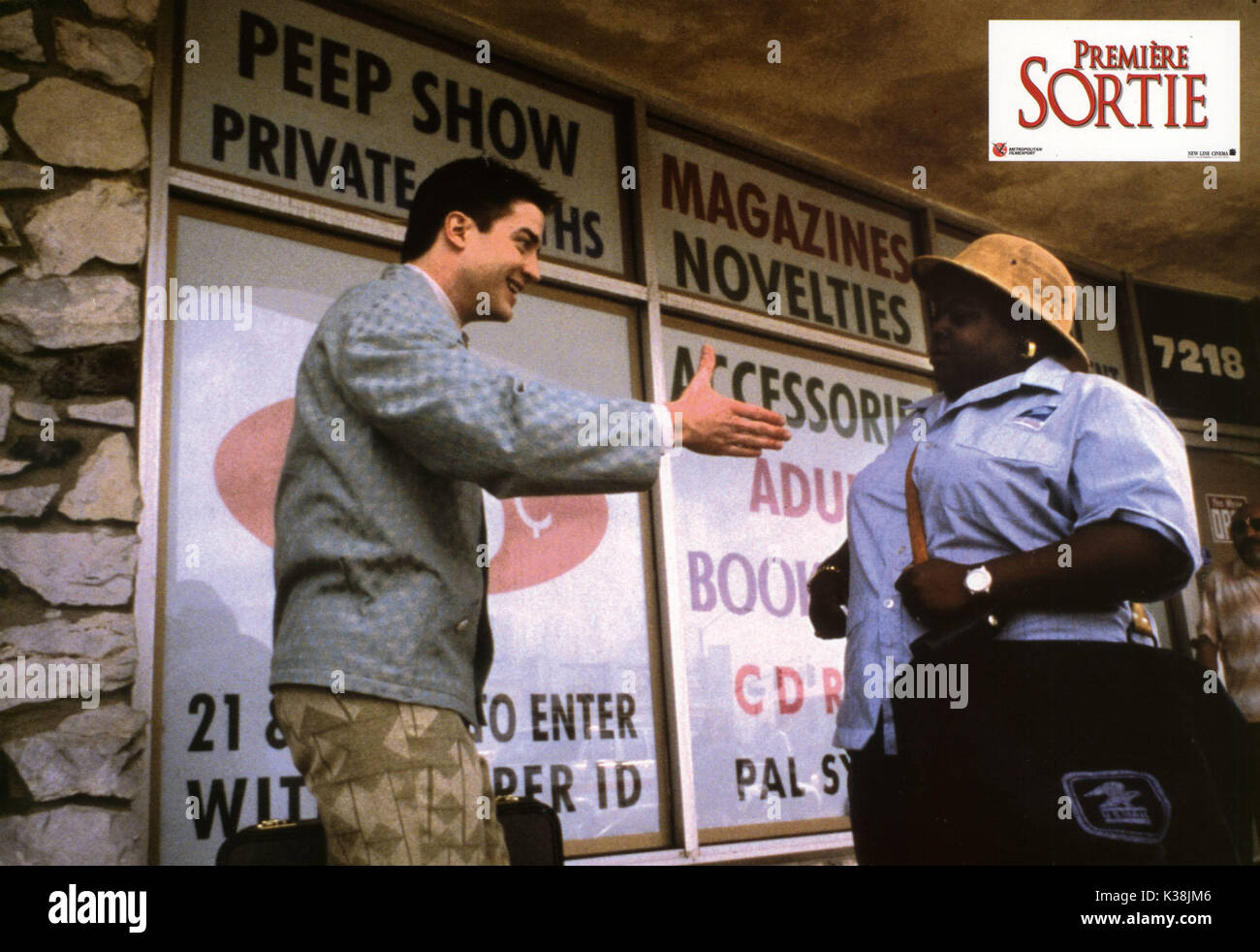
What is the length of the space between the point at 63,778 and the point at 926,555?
6.48 feet

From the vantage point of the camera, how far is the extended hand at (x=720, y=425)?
1962 millimetres

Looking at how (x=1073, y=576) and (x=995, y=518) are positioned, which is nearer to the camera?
(x=1073, y=576)

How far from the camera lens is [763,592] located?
15.0 ft

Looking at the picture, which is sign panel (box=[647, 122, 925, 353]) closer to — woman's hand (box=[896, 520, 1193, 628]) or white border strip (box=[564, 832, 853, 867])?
white border strip (box=[564, 832, 853, 867])

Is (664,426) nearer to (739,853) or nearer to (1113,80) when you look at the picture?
(739,853)

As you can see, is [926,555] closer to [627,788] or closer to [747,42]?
[627,788]

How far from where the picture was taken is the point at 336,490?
1.86 meters

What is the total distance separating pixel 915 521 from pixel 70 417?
2070mm

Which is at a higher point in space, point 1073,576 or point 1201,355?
point 1201,355

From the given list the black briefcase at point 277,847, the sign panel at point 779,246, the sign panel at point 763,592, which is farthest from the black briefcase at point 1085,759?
the sign panel at point 779,246

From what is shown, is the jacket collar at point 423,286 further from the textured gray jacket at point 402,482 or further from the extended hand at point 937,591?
the extended hand at point 937,591

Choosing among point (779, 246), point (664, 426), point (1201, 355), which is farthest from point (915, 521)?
point (1201, 355)

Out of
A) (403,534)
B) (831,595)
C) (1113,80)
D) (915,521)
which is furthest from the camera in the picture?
(1113,80)

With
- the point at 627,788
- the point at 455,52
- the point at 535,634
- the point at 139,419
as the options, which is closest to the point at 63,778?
the point at 139,419
